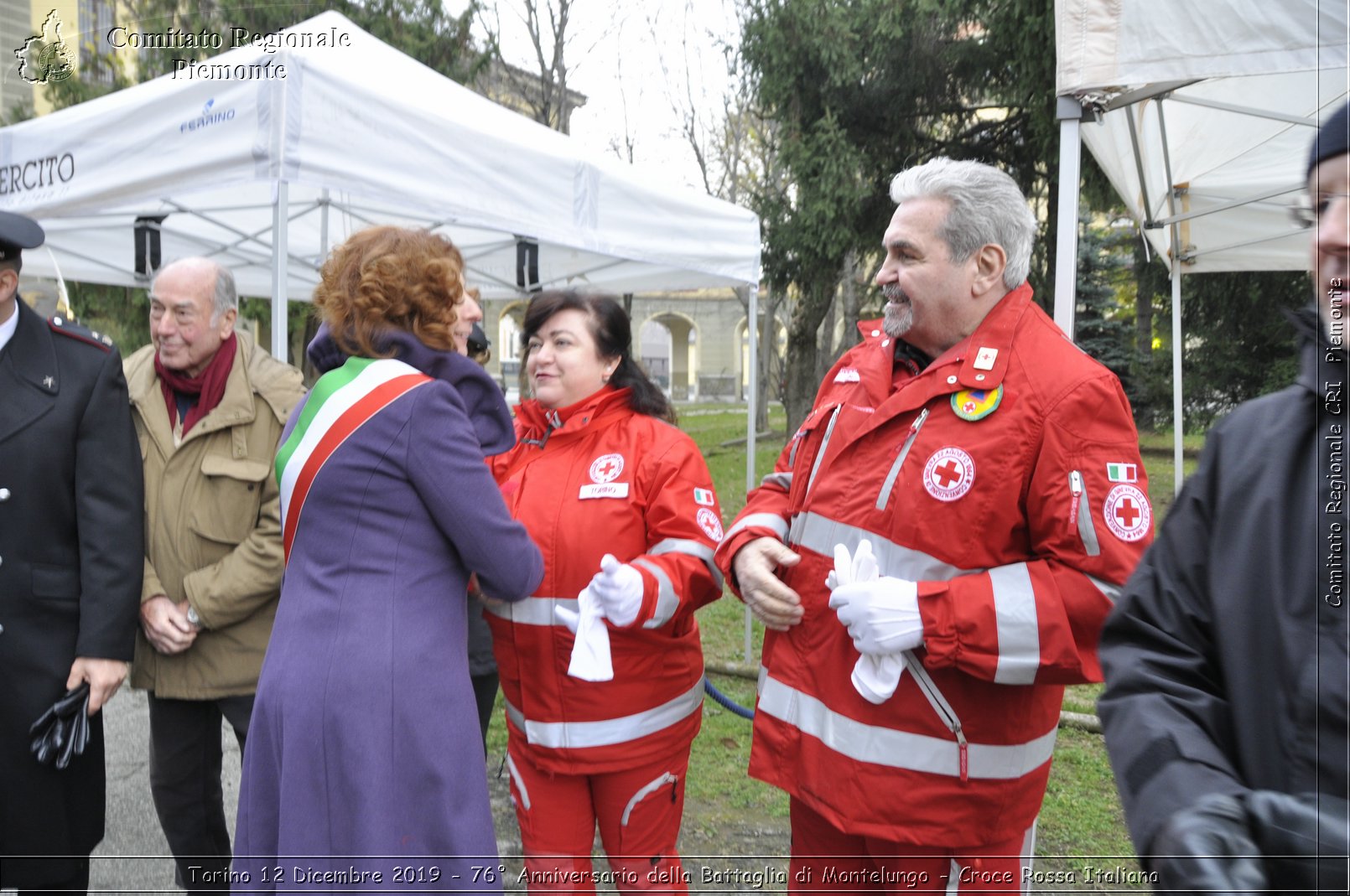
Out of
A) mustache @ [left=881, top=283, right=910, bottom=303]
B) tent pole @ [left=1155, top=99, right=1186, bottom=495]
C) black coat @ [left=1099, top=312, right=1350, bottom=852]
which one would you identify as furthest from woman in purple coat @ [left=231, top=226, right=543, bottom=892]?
tent pole @ [left=1155, top=99, right=1186, bottom=495]

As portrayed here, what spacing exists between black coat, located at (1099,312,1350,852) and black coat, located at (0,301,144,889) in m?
2.38

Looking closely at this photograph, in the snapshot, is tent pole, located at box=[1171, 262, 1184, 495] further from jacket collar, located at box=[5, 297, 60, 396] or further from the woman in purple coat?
jacket collar, located at box=[5, 297, 60, 396]

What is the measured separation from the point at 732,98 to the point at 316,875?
57.3 feet

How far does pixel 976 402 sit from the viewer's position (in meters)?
1.96

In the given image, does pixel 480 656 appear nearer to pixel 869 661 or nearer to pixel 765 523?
pixel 765 523

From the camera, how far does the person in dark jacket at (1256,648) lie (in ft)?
3.35

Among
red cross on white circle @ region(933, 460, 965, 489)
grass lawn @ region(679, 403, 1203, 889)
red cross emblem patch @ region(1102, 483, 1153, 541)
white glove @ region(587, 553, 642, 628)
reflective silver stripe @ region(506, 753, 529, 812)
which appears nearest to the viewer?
red cross emblem patch @ region(1102, 483, 1153, 541)

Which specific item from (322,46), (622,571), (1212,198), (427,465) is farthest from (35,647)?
(1212,198)

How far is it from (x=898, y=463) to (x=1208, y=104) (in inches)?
91.7

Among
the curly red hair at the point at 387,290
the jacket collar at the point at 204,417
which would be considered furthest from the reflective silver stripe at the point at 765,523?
the jacket collar at the point at 204,417

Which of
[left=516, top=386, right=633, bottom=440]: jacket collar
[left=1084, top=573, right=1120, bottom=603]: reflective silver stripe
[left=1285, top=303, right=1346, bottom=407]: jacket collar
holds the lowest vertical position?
[left=1084, top=573, right=1120, bottom=603]: reflective silver stripe

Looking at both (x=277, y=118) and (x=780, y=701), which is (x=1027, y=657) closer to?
(x=780, y=701)

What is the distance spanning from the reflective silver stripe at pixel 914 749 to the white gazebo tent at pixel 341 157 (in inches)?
90.7

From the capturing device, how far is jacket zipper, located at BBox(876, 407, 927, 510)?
2.02 metres
